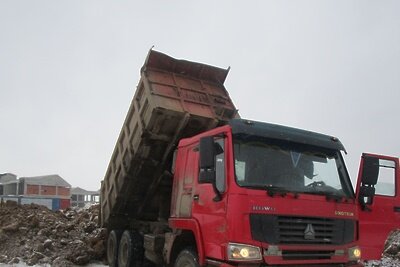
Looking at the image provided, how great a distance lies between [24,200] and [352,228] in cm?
2096

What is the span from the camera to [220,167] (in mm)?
5652

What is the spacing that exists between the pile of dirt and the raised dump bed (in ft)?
5.10

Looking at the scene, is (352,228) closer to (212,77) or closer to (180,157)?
(180,157)

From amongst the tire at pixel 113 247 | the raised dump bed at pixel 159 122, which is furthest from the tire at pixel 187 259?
the tire at pixel 113 247

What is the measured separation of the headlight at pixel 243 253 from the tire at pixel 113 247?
15.5 ft

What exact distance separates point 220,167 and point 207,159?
336 mm

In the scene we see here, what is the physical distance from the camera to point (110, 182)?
1001 centimetres

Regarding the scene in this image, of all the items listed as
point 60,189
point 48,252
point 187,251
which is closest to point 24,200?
point 60,189

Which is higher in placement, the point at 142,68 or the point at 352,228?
the point at 142,68

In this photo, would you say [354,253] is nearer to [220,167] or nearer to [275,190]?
[275,190]

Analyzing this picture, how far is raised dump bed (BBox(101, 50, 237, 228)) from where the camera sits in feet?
26.1

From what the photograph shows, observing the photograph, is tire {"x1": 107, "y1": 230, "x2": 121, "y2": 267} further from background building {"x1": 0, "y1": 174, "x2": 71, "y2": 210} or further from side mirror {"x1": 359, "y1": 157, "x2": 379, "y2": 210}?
background building {"x1": 0, "y1": 174, "x2": 71, "y2": 210}

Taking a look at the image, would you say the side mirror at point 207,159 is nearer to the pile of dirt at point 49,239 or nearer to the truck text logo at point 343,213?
the truck text logo at point 343,213

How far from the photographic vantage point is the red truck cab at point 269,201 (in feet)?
17.1
